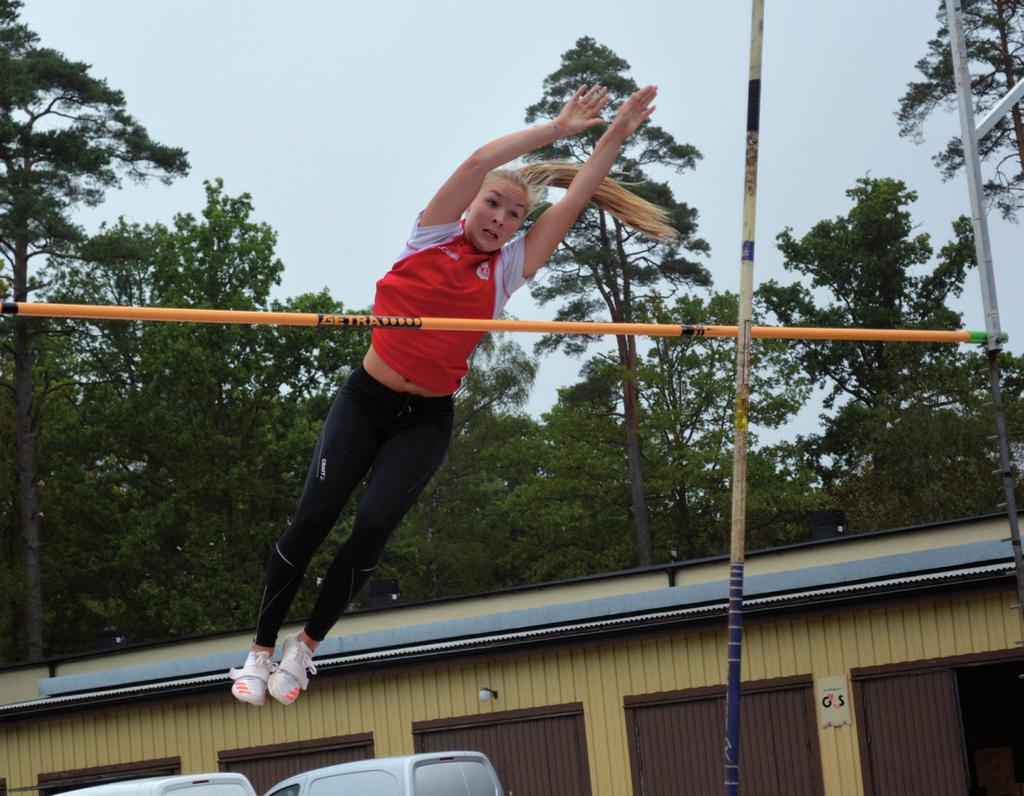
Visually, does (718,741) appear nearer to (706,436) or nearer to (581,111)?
(581,111)

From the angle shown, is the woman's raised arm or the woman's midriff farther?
the woman's midriff

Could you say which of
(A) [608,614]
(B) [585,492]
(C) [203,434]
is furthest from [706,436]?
(A) [608,614]

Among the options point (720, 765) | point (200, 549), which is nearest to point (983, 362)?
point (200, 549)

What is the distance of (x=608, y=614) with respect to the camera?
17125 millimetres

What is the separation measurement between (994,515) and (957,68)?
29.2 feet

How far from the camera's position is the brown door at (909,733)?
563 inches

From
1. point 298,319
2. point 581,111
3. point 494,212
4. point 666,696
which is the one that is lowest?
point 666,696

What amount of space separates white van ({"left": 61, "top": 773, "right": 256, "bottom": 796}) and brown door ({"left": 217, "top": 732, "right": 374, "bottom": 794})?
4541 mm

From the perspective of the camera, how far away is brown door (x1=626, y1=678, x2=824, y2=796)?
15.0 m

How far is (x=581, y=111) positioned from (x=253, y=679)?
2.37 m

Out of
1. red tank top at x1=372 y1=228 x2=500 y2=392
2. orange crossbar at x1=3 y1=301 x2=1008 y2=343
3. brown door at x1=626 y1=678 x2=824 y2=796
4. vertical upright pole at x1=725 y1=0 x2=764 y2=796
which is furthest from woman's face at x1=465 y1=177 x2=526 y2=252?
brown door at x1=626 y1=678 x2=824 y2=796

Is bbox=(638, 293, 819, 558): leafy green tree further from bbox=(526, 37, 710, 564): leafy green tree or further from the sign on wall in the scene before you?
the sign on wall

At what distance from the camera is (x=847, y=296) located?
4238 cm

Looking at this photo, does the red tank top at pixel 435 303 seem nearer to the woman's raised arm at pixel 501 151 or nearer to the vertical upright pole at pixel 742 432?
the woman's raised arm at pixel 501 151
